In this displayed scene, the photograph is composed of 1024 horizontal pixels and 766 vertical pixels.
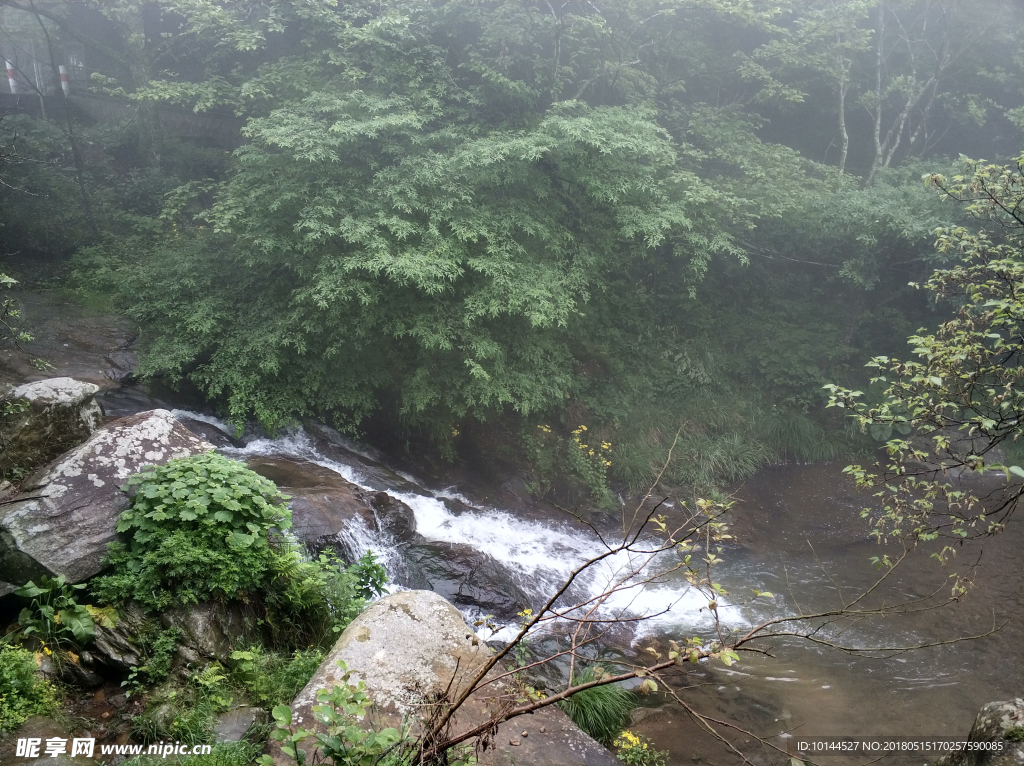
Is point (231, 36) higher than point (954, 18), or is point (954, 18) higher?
point (954, 18)

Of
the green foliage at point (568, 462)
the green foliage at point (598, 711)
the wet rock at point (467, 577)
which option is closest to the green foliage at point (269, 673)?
the green foliage at point (598, 711)

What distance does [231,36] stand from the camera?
31.6ft

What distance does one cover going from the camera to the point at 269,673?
3900 millimetres

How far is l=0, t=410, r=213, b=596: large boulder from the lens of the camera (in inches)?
150

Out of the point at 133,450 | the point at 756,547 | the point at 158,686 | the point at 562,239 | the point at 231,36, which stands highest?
the point at 231,36

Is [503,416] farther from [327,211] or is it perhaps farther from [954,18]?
[954,18]

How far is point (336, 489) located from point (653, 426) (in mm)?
5379

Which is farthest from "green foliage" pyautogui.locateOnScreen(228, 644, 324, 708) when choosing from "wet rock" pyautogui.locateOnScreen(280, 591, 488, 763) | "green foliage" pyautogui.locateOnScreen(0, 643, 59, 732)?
"green foliage" pyautogui.locateOnScreen(0, 643, 59, 732)

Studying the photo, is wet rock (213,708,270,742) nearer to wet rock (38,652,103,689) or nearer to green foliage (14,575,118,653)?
wet rock (38,652,103,689)

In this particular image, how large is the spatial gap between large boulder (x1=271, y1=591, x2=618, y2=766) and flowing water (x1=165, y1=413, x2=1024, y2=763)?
3.24ft

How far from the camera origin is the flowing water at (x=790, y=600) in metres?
5.22

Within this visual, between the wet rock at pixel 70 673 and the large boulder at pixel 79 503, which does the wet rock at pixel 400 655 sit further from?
the large boulder at pixel 79 503

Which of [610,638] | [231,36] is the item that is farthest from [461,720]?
[231,36]

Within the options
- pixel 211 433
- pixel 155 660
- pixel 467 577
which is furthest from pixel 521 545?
pixel 155 660
